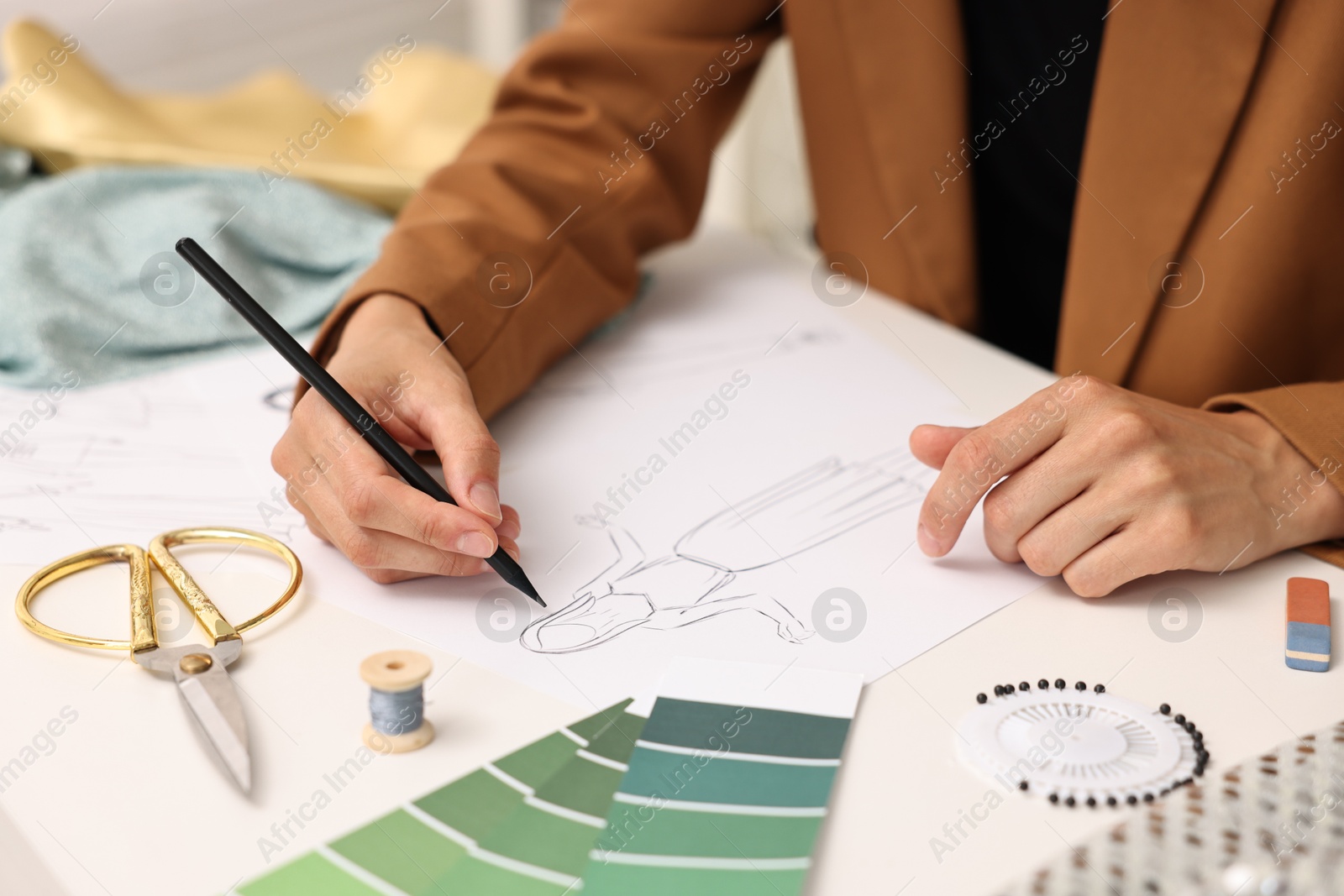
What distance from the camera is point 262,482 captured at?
0.82m

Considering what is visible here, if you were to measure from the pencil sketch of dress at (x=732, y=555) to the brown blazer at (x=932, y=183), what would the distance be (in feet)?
0.79

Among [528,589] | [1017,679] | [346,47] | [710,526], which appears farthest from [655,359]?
[346,47]

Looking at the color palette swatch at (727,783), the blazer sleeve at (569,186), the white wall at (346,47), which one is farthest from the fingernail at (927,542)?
the white wall at (346,47)

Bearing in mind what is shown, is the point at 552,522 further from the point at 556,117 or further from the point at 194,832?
the point at 556,117

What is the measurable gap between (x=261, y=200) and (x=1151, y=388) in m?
0.93

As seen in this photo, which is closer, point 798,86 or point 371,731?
point 371,731

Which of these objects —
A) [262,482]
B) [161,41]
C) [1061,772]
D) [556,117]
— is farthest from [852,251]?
[161,41]

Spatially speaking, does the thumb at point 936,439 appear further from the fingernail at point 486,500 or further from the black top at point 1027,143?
the black top at point 1027,143

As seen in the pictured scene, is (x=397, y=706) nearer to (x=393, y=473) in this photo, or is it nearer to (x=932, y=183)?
(x=393, y=473)

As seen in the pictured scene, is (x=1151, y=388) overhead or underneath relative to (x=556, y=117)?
underneath

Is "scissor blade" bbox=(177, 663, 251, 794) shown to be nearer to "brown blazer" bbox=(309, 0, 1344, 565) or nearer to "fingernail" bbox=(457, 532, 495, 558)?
"fingernail" bbox=(457, 532, 495, 558)

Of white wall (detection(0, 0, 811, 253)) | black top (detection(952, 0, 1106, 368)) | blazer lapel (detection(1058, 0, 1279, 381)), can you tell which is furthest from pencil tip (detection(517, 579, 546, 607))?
white wall (detection(0, 0, 811, 253))

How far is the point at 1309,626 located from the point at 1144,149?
0.49 m

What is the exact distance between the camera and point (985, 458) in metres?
0.72
